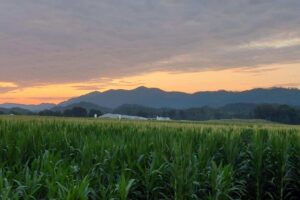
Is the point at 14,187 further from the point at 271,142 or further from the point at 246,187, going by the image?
the point at 271,142

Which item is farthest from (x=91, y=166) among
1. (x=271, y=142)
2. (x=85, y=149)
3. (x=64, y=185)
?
(x=271, y=142)

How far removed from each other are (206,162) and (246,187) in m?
1.44

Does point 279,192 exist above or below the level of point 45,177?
below

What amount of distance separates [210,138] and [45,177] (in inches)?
193

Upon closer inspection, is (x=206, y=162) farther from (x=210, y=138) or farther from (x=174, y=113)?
(x=174, y=113)

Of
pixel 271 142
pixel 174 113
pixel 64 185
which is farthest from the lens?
pixel 174 113

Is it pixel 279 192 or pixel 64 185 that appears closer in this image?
pixel 64 185

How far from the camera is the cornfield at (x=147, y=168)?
222 inches

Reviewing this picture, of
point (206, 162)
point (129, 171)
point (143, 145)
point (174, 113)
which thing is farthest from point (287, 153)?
point (174, 113)

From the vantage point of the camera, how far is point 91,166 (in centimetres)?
734

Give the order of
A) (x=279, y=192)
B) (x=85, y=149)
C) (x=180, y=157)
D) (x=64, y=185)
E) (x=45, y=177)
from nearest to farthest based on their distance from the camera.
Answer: (x=64, y=185) → (x=45, y=177) → (x=180, y=157) → (x=85, y=149) → (x=279, y=192)

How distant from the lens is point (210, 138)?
9906 mm

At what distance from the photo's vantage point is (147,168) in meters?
7.16

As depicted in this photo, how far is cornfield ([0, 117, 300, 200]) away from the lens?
564cm
